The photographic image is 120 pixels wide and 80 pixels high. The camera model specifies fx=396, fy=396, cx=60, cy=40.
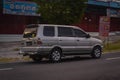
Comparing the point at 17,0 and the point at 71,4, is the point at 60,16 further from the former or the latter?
the point at 17,0

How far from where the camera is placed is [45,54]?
19.8 metres

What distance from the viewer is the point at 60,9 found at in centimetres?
2784

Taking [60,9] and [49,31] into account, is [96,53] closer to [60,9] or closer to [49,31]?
[49,31]

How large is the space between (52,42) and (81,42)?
2309 mm

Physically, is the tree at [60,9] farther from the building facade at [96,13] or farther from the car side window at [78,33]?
the building facade at [96,13]

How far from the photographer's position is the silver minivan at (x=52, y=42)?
19.6 metres

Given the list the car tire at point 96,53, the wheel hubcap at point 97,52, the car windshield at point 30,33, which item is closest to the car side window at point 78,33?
the car tire at point 96,53

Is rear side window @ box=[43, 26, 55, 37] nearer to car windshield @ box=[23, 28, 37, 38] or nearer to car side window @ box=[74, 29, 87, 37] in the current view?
car windshield @ box=[23, 28, 37, 38]

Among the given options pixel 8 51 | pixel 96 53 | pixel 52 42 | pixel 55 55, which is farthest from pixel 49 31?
pixel 8 51

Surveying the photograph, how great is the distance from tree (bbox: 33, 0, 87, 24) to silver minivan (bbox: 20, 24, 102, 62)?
245 inches

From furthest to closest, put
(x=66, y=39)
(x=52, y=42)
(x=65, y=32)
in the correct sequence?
(x=65, y=32)
(x=66, y=39)
(x=52, y=42)

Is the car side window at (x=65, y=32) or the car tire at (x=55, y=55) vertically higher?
the car side window at (x=65, y=32)

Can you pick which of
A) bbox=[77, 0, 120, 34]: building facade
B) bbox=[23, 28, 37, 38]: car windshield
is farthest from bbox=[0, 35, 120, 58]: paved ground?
bbox=[77, 0, 120, 34]: building facade

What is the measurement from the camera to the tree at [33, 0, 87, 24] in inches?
1097
